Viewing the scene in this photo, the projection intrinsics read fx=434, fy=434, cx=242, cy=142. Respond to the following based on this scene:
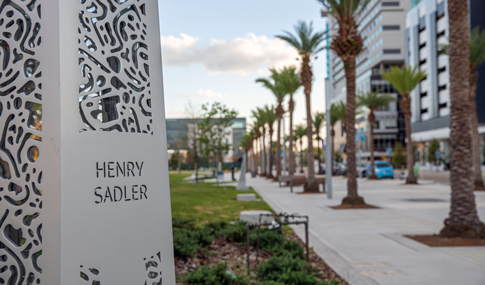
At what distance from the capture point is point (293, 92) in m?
40.1

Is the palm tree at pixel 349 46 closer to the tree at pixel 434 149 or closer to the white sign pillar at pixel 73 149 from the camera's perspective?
the white sign pillar at pixel 73 149

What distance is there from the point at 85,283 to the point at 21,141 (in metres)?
0.95

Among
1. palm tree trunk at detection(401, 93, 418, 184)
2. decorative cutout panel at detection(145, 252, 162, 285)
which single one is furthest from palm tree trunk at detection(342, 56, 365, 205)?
palm tree trunk at detection(401, 93, 418, 184)

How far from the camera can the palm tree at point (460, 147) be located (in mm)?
9484

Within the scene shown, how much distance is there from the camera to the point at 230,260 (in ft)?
24.2

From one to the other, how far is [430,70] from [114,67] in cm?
8196

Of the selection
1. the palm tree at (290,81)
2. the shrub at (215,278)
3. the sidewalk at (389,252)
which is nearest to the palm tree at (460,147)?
the sidewalk at (389,252)

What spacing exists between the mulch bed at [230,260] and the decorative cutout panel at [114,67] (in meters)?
3.79

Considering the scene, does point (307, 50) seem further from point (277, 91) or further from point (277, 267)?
point (277, 267)

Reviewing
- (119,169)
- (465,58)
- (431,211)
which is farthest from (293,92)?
(119,169)

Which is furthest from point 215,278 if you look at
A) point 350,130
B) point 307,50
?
point 307,50

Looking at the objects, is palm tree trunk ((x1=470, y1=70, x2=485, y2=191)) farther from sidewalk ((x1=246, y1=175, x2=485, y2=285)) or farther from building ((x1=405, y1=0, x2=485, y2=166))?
building ((x1=405, y1=0, x2=485, y2=166))

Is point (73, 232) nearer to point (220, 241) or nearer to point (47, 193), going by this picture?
point (47, 193)

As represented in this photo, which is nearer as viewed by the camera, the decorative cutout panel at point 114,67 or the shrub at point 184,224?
the decorative cutout panel at point 114,67
